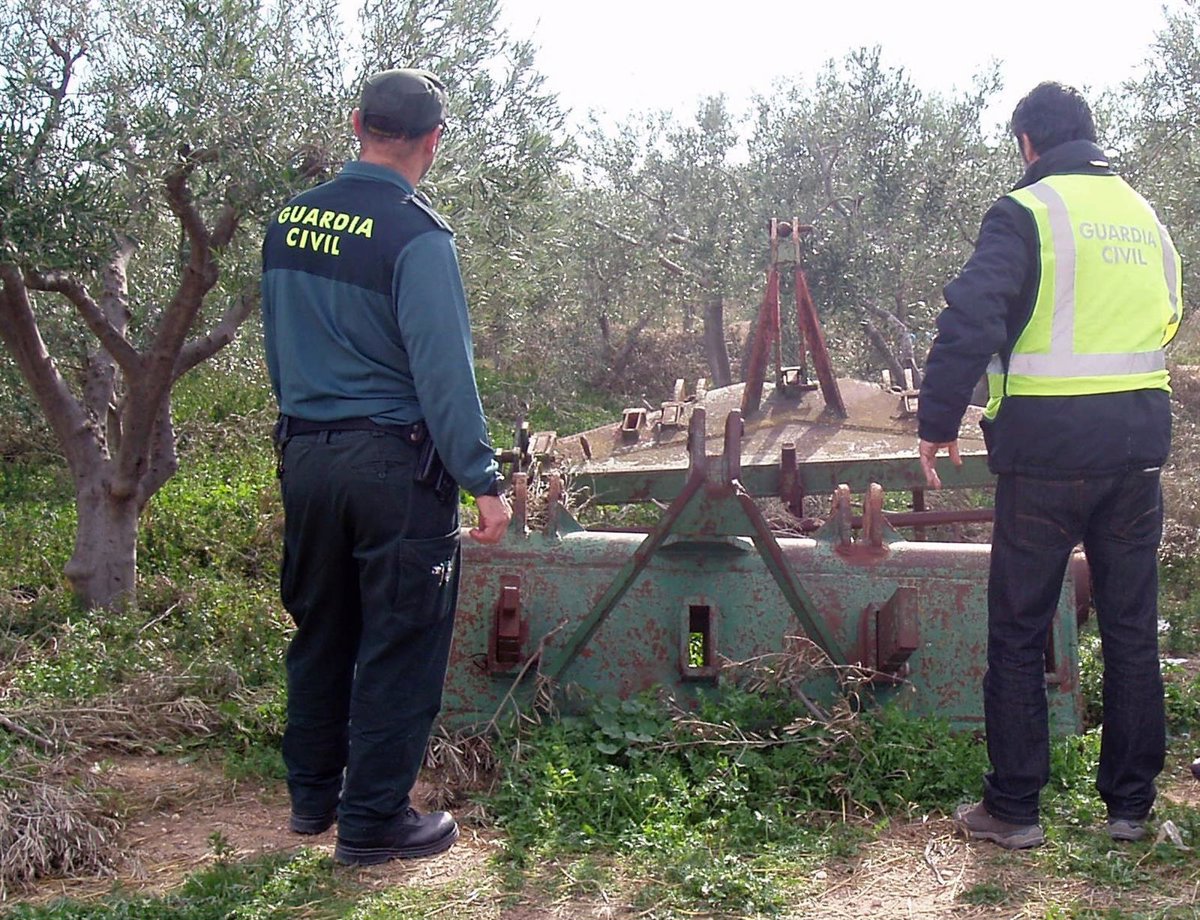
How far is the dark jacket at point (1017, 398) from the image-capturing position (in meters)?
3.46

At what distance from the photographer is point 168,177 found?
5598mm

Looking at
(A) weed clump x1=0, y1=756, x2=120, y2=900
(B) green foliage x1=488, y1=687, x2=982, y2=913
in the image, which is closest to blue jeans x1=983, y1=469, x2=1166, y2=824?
(B) green foliage x1=488, y1=687, x2=982, y2=913

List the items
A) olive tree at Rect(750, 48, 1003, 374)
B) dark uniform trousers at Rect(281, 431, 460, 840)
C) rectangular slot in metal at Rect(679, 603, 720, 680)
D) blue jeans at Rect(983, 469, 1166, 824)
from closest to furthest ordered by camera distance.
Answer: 1. dark uniform trousers at Rect(281, 431, 460, 840)
2. blue jeans at Rect(983, 469, 1166, 824)
3. rectangular slot in metal at Rect(679, 603, 720, 680)
4. olive tree at Rect(750, 48, 1003, 374)

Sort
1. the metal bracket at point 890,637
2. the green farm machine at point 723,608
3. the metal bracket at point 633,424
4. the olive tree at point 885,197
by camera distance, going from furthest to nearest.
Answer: the olive tree at point 885,197 < the metal bracket at point 633,424 < the green farm machine at point 723,608 < the metal bracket at point 890,637

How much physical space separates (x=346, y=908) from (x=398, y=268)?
1.53 m

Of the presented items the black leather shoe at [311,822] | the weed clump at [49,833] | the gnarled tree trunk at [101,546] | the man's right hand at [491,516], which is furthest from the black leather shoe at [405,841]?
the gnarled tree trunk at [101,546]

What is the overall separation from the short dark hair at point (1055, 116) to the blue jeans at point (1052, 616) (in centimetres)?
92

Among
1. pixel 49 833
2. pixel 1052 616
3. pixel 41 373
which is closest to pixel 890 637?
pixel 1052 616

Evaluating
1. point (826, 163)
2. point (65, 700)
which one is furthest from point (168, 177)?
point (826, 163)

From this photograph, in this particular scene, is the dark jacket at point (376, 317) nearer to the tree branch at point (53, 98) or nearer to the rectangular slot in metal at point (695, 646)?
the rectangular slot in metal at point (695, 646)

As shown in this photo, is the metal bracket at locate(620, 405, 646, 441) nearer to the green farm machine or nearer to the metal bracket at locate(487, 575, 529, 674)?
the green farm machine

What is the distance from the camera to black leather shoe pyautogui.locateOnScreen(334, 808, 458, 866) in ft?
11.2

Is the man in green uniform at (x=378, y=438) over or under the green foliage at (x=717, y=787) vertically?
over

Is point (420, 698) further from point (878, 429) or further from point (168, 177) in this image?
point (878, 429)
